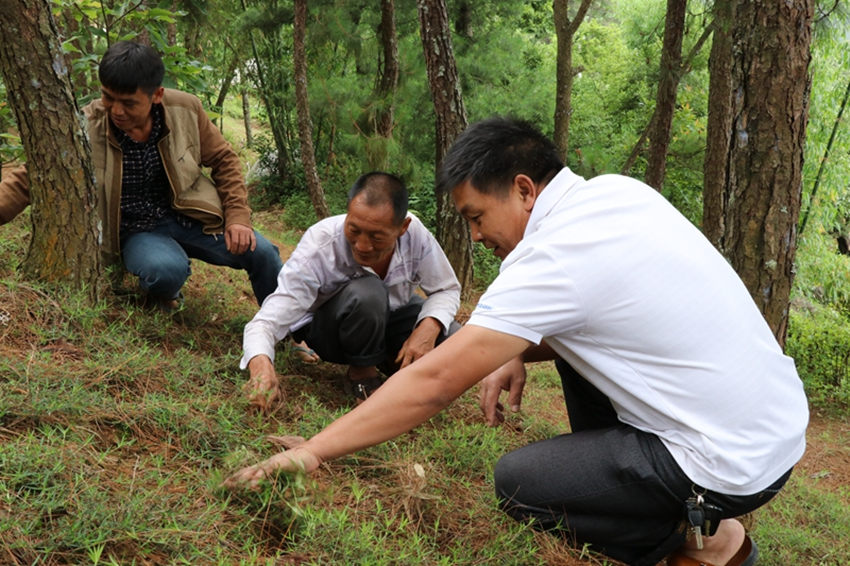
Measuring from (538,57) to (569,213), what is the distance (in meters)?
17.6

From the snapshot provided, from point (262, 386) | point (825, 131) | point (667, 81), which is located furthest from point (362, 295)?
point (825, 131)

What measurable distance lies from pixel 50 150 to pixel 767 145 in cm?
316

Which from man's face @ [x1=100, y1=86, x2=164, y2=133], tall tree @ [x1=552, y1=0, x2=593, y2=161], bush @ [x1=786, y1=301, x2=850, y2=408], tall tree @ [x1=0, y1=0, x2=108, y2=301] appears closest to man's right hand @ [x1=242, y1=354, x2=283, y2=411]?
tall tree @ [x1=0, y1=0, x2=108, y2=301]

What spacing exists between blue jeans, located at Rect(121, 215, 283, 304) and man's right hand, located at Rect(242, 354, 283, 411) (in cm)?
85

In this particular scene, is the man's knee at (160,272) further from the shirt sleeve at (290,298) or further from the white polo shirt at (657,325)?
the white polo shirt at (657,325)

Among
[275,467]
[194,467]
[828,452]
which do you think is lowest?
[828,452]

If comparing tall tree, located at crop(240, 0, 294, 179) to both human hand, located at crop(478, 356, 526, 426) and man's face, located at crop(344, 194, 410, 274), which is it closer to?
man's face, located at crop(344, 194, 410, 274)

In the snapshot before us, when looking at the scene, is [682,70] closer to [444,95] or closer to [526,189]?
[444,95]

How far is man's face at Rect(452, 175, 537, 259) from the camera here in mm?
2367

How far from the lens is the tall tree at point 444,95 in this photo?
6.42m

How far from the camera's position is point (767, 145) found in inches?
120

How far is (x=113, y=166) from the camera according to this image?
3.53 m

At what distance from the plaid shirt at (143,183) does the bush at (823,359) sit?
23.8ft

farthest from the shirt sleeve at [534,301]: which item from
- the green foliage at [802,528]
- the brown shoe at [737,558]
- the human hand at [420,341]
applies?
the green foliage at [802,528]
